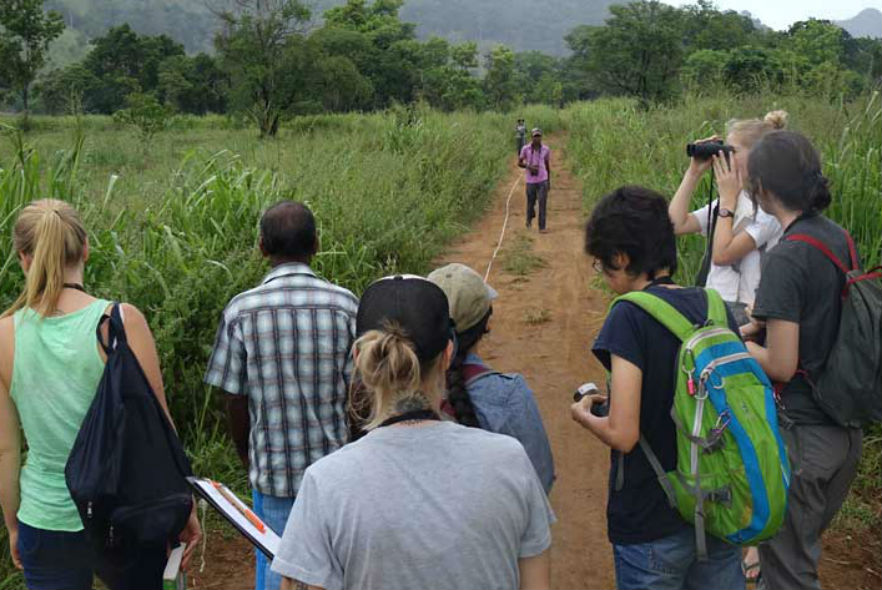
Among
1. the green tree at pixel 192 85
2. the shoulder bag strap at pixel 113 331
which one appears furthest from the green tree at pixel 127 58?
the shoulder bag strap at pixel 113 331

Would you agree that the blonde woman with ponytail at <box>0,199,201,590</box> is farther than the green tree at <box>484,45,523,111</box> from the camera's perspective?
No

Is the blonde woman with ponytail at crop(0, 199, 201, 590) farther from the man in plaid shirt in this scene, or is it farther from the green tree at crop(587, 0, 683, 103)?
the green tree at crop(587, 0, 683, 103)

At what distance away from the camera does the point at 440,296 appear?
1562 mm

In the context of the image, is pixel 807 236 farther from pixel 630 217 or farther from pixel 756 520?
pixel 756 520

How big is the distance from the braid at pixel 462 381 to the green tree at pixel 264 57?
23.3m

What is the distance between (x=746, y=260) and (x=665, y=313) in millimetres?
1278

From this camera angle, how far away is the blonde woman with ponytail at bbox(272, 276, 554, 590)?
136cm

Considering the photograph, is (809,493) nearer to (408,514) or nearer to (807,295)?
(807,295)

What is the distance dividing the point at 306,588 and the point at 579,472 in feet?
10.2

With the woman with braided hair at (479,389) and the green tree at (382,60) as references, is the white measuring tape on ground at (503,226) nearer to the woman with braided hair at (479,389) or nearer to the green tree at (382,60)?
the woman with braided hair at (479,389)

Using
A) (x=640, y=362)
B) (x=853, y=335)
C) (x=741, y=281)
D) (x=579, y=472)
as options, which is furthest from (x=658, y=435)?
(x=579, y=472)

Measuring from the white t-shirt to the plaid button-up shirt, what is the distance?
1.49 m

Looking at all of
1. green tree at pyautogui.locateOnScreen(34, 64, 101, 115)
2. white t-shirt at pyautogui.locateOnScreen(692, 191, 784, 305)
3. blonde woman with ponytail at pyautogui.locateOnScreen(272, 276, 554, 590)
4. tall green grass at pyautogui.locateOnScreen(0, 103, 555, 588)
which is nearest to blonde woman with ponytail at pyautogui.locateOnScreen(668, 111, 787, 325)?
white t-shirt at pyautogui.locateOnScreen(692, 191, 784, 305)

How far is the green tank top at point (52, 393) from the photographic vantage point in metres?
2.09
